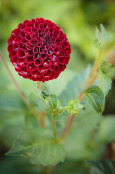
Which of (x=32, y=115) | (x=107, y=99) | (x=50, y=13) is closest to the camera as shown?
(x=32, y=115)

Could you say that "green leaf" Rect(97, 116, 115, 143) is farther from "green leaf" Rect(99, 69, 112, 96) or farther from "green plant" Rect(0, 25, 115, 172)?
"green leaf" Rect(99, 69, 112, 96)

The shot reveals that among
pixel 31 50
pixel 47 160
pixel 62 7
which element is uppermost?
pixel 62 7

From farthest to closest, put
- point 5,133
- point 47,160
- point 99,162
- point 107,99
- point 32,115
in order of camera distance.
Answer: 1. point 107,99
2. point 5,133
3. point 32,115
4. point 99,162
5. point 47,160

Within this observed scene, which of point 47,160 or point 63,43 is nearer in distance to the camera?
point 63,43

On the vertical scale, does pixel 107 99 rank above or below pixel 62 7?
below

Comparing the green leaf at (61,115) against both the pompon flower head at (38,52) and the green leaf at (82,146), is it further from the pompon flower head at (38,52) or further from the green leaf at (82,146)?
the green leaf at (82,146)

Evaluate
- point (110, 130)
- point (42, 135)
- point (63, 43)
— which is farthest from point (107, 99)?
point (63, 43)

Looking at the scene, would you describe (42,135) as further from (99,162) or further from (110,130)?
(110,130)
